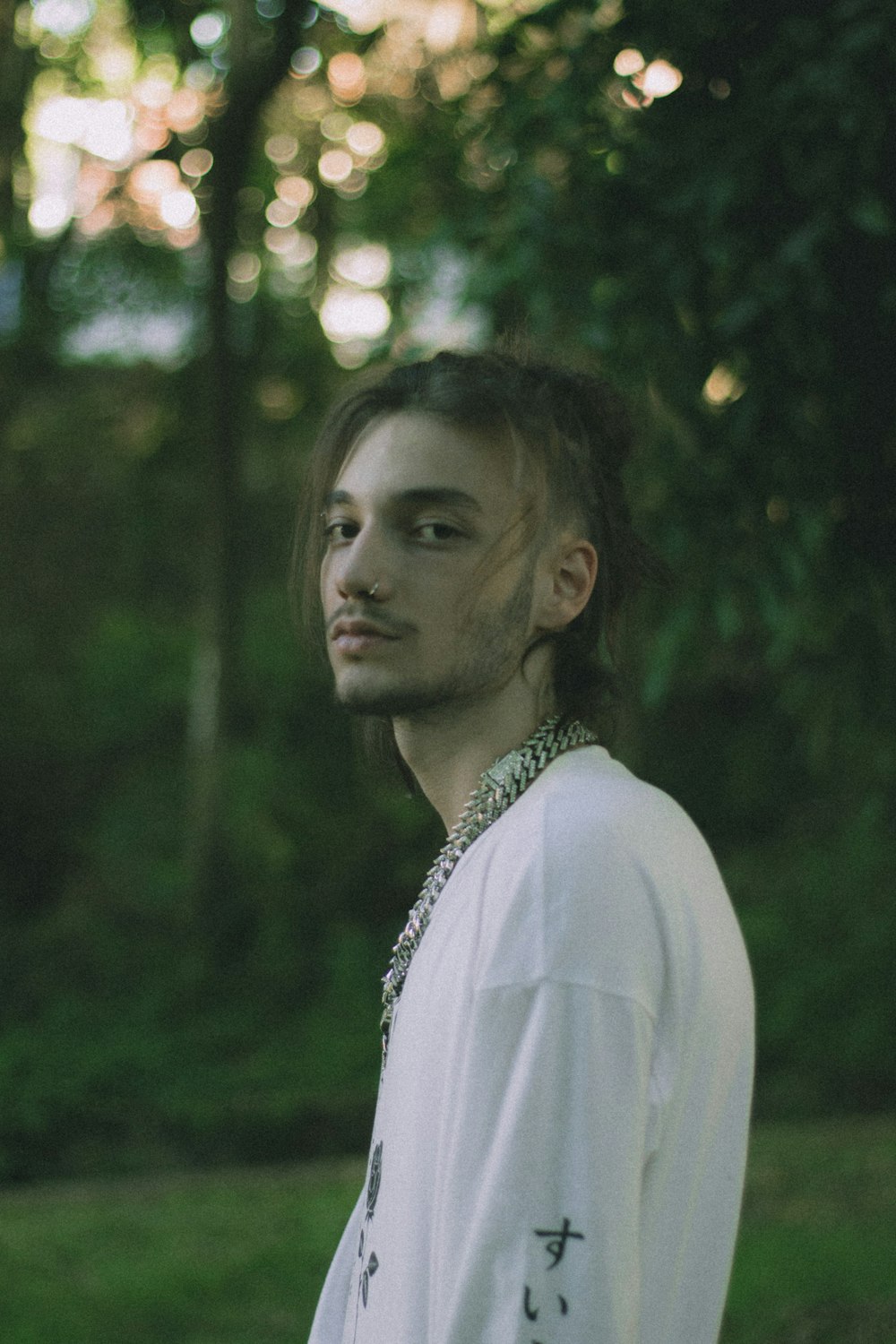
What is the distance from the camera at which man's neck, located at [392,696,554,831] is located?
5.47 ft

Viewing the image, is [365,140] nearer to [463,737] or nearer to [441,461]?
[441,461]

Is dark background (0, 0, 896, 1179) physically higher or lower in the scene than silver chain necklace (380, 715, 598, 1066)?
higher

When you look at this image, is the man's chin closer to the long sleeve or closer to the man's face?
the man's face

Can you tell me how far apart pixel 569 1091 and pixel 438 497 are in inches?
27.3

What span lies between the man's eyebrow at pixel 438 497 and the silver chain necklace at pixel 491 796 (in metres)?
0.27

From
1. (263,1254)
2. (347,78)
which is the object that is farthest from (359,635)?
(347,78)

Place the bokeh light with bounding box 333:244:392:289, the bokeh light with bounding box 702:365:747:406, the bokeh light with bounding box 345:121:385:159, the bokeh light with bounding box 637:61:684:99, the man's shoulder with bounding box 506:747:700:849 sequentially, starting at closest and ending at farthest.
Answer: the man's shoulder with bounding box 506:747:700:849 < the bokeh light with bounding box 637:61:684:99 < the bokeh light with bounding box 702:365:747:406 < the bokeh light with bounding box 345:121:385:159 < the bokeh light with bounding box 333:244:392:289

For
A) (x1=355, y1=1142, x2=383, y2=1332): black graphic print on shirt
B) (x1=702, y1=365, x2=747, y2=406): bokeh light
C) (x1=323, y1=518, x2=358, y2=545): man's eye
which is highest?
(x1=702, y1=365, x2=747, y2=406): bokeh light

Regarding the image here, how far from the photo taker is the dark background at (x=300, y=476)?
3248mm

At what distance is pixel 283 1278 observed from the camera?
5406 mm

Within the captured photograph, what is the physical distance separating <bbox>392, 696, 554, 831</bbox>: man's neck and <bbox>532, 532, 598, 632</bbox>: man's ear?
108mm

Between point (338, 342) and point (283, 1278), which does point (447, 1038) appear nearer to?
point (283, 1278)

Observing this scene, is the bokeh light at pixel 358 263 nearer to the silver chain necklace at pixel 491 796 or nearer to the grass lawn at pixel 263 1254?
the grass lawn at pixel 263 1254

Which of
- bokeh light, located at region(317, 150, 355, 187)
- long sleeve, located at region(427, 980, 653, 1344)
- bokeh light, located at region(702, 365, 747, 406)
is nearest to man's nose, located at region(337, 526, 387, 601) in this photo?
long sleeve, located at region(427, 980, 653, 1344)
